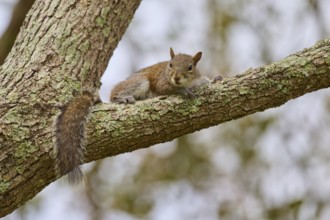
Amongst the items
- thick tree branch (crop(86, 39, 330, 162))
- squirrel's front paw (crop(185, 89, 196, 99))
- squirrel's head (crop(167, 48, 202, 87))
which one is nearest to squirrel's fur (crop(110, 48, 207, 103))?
squirrel's head (crop(167, 48, 202, 87))

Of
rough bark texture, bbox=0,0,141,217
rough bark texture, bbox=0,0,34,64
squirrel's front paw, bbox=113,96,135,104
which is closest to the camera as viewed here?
rough bark texture, bbox=0,0,141,217

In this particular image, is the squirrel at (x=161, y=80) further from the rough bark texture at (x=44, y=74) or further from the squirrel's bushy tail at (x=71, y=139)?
the squirrel's bushy tail at (x=71, y=139)

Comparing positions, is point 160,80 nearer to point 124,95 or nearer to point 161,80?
point 161,80

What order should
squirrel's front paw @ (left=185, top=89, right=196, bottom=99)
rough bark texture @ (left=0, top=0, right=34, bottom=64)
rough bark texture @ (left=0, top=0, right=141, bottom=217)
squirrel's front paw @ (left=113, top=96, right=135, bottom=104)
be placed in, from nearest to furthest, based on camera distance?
rough bark texture @ (left=0, top=0, right=141, bottom=217) → squirrel's front paw @ (left=185, top=89, right=196, bottom=99) → squirrel's front paw @ (left=113, top=96, right=135, bottom=104) → rough bark texture @ (left=0, top=0, right=34, bottom=64)

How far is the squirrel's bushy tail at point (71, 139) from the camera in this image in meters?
3.18

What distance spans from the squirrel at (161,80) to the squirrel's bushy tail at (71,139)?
0.65 m

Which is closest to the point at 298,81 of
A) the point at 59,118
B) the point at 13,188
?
the point at 59,118

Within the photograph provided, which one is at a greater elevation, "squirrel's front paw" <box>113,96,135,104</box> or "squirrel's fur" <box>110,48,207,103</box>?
"squirrel's fur" <box>110,48,207,103</box>

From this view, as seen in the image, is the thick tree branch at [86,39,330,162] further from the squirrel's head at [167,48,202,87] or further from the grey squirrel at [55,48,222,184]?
the squirrel's head at [167,48,202,87]

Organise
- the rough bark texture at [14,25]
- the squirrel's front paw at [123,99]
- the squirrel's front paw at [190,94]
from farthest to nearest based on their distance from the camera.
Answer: the rough bark texture at [14,25]
the squirrel's front paw at [123,99]
the squirrel's front paw at [190,94]

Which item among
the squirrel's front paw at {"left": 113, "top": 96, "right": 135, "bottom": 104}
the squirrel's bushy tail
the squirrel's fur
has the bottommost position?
the squirrel's bushy tail

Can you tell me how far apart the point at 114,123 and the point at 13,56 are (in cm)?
69

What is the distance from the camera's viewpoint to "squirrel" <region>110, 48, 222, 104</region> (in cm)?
403

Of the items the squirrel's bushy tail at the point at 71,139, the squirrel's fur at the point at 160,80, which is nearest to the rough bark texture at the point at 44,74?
the squirrel's bushy tail at the point at 71,139
